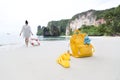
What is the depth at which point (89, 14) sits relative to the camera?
9400 centimetres

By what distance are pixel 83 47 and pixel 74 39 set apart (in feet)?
1.27

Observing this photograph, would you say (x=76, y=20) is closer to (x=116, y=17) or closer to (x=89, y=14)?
(x=89, y=14)

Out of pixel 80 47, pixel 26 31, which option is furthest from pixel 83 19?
pixel 80 47

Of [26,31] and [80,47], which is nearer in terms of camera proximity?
[80,47]

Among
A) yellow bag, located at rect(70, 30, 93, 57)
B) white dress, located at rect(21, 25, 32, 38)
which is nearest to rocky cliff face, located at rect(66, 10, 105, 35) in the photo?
white dress, located at rect(21, 25, 32, 38)

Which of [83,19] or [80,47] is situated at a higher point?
[83,19]

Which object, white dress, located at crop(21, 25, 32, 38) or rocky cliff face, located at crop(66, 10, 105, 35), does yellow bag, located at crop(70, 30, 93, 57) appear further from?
rocky cliff face, located at crop(66, 10, 105, 35)

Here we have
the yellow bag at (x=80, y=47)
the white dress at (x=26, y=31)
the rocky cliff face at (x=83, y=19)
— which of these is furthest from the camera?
the rocky cliff face at (x=83, y=19)

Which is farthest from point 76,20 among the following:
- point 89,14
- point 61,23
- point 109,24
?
point 109,24

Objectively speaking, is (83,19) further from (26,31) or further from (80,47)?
(80,47)

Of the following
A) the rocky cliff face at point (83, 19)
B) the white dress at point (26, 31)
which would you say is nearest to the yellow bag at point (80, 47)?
the white dress at point (26, 31)

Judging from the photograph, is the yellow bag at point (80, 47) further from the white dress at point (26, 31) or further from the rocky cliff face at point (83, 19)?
the rocky cliff face at point (83, 19)

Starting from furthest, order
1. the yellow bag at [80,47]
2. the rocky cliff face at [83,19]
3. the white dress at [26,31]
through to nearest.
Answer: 1. the rocky cliff face at [83,19]
2. the white dress at [26,31]
3. the yellow bag at [80,47]

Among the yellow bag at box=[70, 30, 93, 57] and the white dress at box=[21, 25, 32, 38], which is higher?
the white dress at box=[21, 25, 32, 38]
